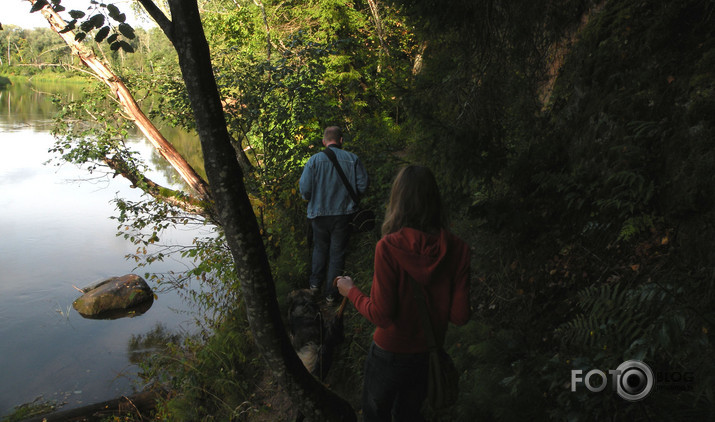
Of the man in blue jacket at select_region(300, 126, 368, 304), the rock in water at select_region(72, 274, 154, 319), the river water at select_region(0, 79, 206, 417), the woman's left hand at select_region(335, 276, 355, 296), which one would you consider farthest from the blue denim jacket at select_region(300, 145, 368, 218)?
the rock in water at select_region(72, 274, 154, 319)

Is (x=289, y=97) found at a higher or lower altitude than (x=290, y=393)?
higher

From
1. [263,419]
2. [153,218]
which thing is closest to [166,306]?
[153,218]

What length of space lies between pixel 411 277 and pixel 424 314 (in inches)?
7.7

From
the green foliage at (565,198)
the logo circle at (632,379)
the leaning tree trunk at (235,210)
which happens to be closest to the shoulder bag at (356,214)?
the green foliage at (565,198)

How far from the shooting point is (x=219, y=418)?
513 centimetres

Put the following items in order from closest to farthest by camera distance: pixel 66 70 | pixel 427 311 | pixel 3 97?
pixel 427 311 → pixel 66 70 → pixel 3 97

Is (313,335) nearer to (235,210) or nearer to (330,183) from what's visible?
(330,183)

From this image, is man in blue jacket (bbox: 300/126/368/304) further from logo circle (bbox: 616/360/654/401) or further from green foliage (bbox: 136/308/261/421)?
logo circle (bbox: 616/360/654/401)

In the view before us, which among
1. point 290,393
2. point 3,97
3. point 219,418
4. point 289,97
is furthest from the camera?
point 3,97

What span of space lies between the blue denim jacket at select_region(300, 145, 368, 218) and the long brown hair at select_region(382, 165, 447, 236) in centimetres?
297

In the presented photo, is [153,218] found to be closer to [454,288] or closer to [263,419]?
[263,419]

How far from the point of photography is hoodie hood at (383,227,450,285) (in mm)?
2312

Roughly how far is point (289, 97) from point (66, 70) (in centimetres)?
458

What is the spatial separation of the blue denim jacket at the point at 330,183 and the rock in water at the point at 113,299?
5792 mm
